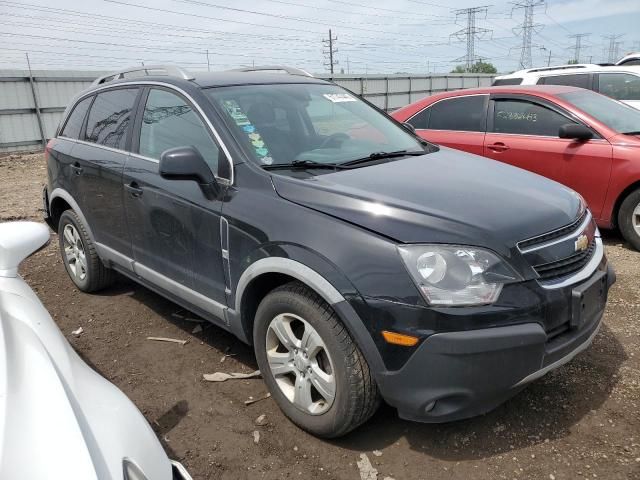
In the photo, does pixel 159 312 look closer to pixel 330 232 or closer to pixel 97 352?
pixel 97 352

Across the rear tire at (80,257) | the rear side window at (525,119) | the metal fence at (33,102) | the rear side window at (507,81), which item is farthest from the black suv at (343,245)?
the metal fence at (33,102)

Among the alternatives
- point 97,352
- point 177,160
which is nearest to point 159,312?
point 97,352

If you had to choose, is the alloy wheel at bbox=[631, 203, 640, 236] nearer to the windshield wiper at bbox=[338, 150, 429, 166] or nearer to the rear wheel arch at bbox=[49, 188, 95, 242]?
the windshield wiper at bbox=[338, 150, 429, 166]

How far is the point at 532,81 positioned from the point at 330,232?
7.40 metres

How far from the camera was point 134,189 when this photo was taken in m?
3.44

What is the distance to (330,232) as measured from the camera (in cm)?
234

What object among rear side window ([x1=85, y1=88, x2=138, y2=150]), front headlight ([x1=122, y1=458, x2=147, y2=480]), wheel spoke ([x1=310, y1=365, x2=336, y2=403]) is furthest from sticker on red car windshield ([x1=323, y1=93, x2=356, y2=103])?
front headlight ([x1=122, y1=458, x2=147, y2=480])

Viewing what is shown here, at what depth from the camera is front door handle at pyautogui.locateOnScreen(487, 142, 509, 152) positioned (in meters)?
5.84

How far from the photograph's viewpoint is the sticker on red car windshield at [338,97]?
12.0 feet

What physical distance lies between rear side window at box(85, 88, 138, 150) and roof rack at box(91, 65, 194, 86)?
229 millimetres

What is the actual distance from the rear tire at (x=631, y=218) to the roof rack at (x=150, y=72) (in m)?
4.26

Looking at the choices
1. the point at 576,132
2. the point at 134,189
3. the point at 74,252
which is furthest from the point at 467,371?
the point at 576,132

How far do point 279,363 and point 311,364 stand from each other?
240 mm

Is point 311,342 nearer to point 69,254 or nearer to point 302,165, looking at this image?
point 302,165
